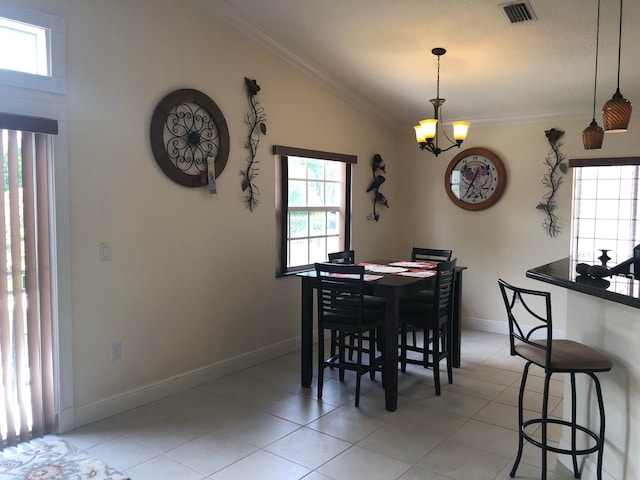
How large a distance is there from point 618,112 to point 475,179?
2945 mm

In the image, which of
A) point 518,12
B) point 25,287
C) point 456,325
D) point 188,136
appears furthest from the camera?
point 456,325

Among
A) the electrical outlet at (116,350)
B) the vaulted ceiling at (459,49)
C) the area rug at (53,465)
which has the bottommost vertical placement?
the area rug at (53,465)

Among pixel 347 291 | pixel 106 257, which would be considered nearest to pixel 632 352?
pixel 347 291

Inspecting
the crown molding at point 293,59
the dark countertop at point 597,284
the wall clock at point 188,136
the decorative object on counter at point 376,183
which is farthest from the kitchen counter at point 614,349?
the decorative object on counter at point 376,183

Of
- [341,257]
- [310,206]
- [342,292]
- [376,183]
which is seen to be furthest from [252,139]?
[376,183]

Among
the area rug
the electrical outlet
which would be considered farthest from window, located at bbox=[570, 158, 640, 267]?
the area rug

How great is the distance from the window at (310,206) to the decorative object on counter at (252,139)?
0.24m

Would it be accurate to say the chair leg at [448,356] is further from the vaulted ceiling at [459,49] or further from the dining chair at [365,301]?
the vaulted ceiling at [459,49]

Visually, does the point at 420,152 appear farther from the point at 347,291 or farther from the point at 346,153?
the point at 347,291

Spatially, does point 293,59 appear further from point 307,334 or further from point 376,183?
point 307,334

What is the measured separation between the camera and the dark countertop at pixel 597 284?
7.16 feet

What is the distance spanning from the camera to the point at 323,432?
10.5 ft

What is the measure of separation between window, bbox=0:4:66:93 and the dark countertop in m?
3.02

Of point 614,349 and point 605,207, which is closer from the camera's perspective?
point 614,349
